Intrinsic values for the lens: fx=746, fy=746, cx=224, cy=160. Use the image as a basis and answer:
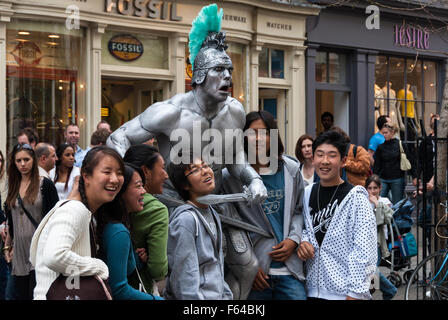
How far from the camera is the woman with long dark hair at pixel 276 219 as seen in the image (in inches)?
194

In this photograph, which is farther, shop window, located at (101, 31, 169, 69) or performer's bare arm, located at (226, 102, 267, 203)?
shop window, located at (101, 31, 169, 69)

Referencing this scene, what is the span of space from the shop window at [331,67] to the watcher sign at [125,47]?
16.3 ft

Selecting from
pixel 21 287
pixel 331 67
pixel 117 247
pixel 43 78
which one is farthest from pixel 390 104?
pixel 117 247

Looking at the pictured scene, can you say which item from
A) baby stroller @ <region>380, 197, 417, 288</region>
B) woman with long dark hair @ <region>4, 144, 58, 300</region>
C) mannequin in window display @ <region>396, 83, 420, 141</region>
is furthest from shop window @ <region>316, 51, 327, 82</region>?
woman with long dark hair @ <region>4, 144, 58, 300</region>

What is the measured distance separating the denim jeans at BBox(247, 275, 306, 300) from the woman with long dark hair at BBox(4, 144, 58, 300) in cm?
234

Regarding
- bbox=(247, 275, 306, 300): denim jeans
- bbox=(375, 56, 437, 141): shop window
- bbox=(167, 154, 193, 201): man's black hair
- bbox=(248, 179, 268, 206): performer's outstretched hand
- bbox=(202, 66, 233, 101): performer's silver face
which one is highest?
bbox=(375, 56, 437, 141): shop window

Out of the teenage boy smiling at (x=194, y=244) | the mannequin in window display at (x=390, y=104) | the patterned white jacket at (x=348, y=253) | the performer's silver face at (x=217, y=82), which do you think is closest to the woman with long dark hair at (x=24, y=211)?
the performer's silver face at (x=217, y=82)

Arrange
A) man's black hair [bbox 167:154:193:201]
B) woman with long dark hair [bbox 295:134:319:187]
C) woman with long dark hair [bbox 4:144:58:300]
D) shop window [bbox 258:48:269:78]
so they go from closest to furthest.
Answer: man's black hair [bbox 167:154:193:201] → woman with long dark hair [bbox 4:144:58:300] → woman with long dark hair [bbox 295:134:319:187] → shop window [bbox 258:48:269:78]

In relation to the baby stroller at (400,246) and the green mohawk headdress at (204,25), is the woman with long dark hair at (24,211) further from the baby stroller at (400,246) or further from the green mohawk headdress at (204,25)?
the baby stroller at (400,246)

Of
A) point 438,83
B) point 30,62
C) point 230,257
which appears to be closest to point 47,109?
point 30,62

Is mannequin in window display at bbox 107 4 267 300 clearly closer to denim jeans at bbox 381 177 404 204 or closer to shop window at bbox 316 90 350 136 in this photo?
denim jeans at bbox 381 177 404 204

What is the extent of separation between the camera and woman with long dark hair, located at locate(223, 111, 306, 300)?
4.93m

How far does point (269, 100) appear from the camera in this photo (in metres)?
16.6

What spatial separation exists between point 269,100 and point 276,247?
465 inches
